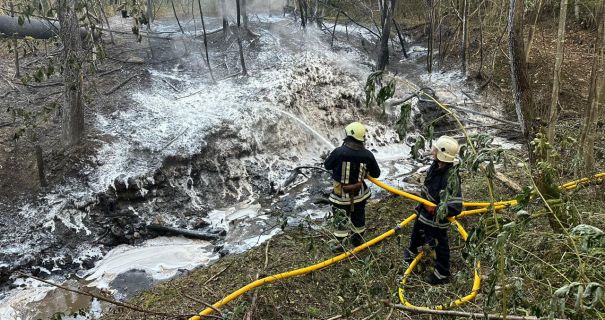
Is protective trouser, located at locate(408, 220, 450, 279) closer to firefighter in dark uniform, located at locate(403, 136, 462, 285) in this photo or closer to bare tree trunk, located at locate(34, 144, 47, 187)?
firefighter in dark uniform, located at locate(403, 136, 462, 285)

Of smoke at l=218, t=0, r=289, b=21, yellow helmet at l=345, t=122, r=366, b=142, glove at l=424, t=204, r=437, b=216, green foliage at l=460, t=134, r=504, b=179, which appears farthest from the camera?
smoke at l=218, t=0, r=289, b=21

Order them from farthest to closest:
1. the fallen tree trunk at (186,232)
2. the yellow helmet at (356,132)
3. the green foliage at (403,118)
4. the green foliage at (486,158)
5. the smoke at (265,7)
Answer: the smoke at (265,7), the fallen tree trunk at (186,232), the yellow helmet at (356,132), the green foliage at (403,118), the green foliage at (486,158)

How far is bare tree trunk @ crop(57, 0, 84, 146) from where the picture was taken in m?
6.43

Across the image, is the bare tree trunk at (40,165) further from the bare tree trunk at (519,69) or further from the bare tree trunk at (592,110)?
the bare tree trunk at (592,110)

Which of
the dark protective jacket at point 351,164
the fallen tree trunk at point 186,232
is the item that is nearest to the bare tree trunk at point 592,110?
the dark protective jacket at point 351,164

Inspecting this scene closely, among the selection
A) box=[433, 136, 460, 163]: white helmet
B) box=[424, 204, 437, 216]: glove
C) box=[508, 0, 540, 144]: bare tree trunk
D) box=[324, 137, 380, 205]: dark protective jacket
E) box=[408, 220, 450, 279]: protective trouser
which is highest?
box=[508, 0, 540, 144]: bare tree trunk

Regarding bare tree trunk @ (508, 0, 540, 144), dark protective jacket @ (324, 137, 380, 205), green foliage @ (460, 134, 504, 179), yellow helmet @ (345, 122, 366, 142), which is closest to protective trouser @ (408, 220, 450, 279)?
dark protective jacket @ (324, 137, 380, 205)

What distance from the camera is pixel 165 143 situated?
7652 millimetres

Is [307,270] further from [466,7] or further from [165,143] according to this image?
[466,7]

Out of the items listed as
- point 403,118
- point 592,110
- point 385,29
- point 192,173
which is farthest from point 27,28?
point 592,110

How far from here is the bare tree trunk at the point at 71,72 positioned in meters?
6.43

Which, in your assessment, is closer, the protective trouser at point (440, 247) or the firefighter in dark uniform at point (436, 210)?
the firefighter in dark uniform at point (436, 210)

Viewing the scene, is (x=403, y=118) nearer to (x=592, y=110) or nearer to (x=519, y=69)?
(x=519, y=69)

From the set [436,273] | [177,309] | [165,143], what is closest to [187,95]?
[165,143]
